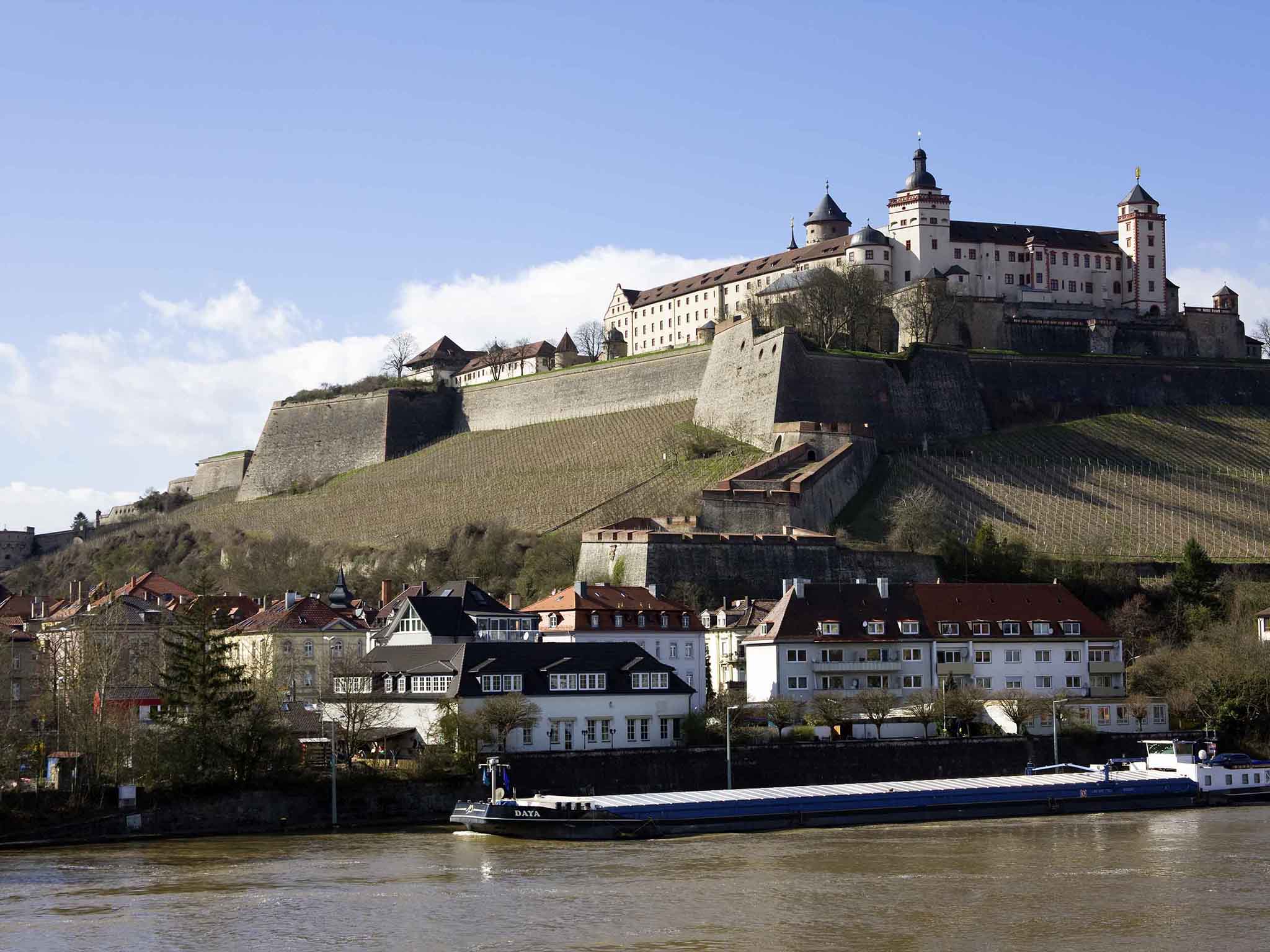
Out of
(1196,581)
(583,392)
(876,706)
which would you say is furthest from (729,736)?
(583,392)

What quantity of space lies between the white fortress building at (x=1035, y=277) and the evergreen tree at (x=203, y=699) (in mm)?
55371

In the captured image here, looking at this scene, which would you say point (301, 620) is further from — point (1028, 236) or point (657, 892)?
point (1028, 236)

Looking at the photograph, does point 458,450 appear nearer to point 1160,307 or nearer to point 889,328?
point 889,328

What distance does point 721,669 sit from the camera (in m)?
63.2

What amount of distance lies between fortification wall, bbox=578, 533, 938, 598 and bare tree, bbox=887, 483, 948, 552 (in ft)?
7.55

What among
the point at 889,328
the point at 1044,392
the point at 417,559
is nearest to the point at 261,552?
the point at 417,559

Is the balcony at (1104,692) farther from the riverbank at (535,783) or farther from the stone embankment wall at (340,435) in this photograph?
the stone embankment wall at (340,435)

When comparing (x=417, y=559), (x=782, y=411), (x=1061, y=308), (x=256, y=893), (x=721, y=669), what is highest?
(x=1061, y=308)

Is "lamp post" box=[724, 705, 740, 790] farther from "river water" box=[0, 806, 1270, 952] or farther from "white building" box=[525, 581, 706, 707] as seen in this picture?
"white building" box=[525, 581, 706, 707]

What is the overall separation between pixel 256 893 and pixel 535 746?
1550cm

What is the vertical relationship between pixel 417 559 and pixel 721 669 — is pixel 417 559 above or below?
above

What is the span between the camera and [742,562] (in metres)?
72.4

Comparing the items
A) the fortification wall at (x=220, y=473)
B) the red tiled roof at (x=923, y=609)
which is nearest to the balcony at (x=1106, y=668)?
the red tiled roof at (x=923, y=609)

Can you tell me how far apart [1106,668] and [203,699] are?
31.1 m
